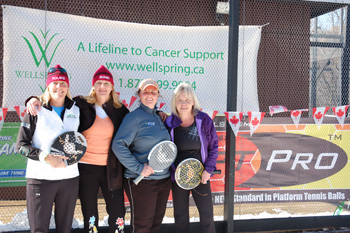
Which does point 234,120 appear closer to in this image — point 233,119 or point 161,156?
point 233,119

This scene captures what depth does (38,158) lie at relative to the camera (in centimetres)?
248

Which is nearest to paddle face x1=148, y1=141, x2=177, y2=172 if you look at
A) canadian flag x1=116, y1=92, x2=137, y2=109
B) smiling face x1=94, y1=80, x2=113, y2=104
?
smiling face x1=94, y1=80, x2=113, y2=104

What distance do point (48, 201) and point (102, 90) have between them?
1.07 m

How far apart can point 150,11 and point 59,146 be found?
2.87 meters

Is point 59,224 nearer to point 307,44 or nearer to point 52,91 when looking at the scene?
point 52,91

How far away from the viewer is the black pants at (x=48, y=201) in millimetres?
2557

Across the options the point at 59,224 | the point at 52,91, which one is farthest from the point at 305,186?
the point at 52,91

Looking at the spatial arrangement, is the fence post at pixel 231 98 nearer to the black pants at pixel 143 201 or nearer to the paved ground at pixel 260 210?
the paved ground at pixel 260 210

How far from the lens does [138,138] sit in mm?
2795

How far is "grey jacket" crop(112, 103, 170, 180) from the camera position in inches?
107

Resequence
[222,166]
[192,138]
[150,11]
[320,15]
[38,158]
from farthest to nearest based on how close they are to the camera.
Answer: [320,15]
[150,11]
[222,166]
[192,138]
[38,158]

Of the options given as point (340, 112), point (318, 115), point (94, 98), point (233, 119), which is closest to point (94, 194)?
point (94, 98)

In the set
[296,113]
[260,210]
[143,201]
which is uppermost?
[296,113]

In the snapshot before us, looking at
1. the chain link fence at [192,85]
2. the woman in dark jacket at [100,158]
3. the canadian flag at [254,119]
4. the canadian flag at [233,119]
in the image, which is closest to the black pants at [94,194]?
the woman in dark jacket at [100,158]
